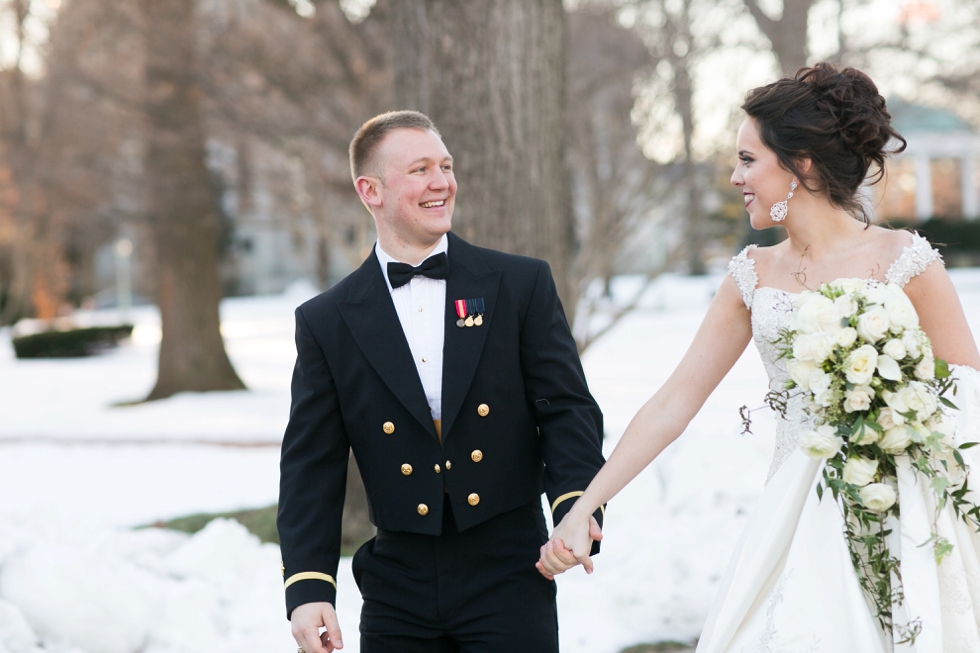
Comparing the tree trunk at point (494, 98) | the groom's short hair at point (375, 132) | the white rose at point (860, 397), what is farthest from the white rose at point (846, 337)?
the tree trunk at point (494, 98)

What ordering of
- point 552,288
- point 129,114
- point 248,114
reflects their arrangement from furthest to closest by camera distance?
point 129,114 → point 248,114 → point 552,288

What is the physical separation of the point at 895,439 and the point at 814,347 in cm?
30

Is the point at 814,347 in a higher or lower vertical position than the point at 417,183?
lower

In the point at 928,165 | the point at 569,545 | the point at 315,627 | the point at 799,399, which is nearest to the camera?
the point at 569,545

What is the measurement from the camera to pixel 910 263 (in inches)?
109

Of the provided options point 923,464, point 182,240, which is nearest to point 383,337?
point 923,464

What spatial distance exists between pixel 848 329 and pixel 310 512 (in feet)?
5.16

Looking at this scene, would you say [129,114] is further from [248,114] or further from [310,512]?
[310,512]

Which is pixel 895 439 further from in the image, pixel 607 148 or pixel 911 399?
pixel 607 148

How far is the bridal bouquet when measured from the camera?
2.46 meters

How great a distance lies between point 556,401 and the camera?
2.86 meters

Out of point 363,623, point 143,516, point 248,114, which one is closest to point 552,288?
point 363,623

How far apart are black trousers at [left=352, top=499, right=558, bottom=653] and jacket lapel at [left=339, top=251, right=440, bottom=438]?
33 centimetres

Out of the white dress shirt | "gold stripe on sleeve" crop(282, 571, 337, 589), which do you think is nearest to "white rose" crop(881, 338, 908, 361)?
the white dress shirt
